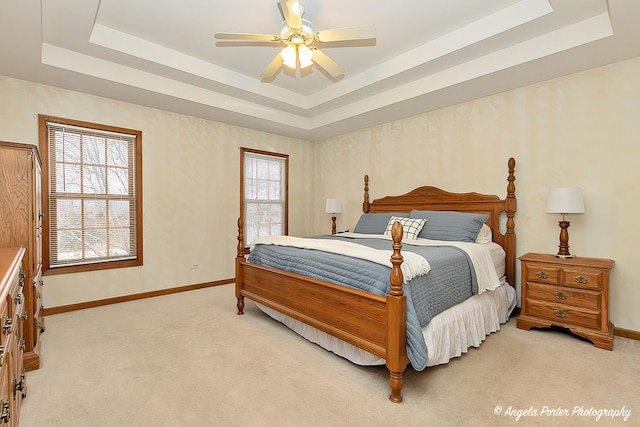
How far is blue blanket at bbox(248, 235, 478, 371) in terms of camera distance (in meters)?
1.89

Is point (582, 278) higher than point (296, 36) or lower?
lower

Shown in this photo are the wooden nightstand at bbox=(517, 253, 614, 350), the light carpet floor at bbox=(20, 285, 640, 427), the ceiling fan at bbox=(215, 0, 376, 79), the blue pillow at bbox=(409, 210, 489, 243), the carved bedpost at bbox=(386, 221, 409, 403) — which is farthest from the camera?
the blue pillow at bbox=(409, 210, 489, 243)

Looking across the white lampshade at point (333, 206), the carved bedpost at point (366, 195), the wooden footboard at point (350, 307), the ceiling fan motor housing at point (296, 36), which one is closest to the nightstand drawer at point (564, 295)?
the wooden footboard at point (350, 307)

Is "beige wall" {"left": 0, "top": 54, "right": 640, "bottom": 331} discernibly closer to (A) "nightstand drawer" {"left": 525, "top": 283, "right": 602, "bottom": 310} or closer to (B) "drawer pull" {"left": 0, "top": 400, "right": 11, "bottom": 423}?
(A) "nightstand drawer" {"left": 525, "top": 283, "right": 602, "bottom": 310}

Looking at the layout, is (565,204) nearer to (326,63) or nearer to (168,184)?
(326,63)

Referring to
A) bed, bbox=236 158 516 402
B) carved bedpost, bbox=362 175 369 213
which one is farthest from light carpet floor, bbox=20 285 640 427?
carved bedpost, bbox=362 175 369 213

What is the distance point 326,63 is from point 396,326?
2.15 meters

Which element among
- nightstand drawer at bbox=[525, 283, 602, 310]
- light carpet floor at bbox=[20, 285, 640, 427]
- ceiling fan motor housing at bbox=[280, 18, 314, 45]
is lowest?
light carpet floor at bbox=[20, 285, 640, 427]

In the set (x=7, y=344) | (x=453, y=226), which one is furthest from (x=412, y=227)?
(x=7, y=344)

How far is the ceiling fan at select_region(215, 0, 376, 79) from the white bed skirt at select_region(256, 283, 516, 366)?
210cm

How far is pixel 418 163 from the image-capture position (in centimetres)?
420

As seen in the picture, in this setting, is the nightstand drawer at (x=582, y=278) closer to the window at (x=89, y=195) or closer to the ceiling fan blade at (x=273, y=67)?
the ceiling fan blade at (x=273, y=67)

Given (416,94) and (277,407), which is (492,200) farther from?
(277,407)

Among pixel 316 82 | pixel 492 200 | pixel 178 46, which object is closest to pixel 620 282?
pixel 492 200
